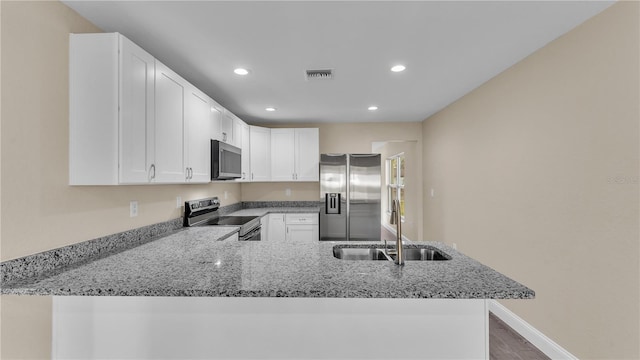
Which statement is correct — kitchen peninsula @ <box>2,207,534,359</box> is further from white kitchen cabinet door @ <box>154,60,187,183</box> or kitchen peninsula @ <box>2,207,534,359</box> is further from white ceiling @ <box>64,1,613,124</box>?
white ceiling @ <box>64,1,613,124</box>

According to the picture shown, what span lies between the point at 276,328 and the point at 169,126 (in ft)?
5.44

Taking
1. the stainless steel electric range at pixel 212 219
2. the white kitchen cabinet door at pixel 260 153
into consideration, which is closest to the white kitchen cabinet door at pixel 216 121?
the stainless steel electric range at pixel 212 219

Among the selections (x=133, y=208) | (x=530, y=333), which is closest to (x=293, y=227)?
(x=133, y=208)

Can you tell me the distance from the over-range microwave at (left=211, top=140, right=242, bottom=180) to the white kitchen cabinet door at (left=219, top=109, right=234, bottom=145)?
146mm

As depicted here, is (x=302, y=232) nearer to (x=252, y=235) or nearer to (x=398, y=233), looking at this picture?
(x=252, y=235)

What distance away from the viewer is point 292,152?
4672 mm

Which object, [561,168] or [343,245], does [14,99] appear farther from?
[561,168]

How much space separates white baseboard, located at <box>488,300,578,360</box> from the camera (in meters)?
2.07

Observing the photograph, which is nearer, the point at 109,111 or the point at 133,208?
the point at 109,111

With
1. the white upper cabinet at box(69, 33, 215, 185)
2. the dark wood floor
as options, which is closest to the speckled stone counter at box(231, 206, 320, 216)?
the white upper cabinet at box(69, 33, 215, 185)

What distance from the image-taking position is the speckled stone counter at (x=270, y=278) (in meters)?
1.17

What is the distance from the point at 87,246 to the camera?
1.70 m

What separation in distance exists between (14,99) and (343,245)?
1.93m

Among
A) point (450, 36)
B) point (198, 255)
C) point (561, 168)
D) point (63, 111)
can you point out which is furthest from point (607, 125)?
point (63, 111)
